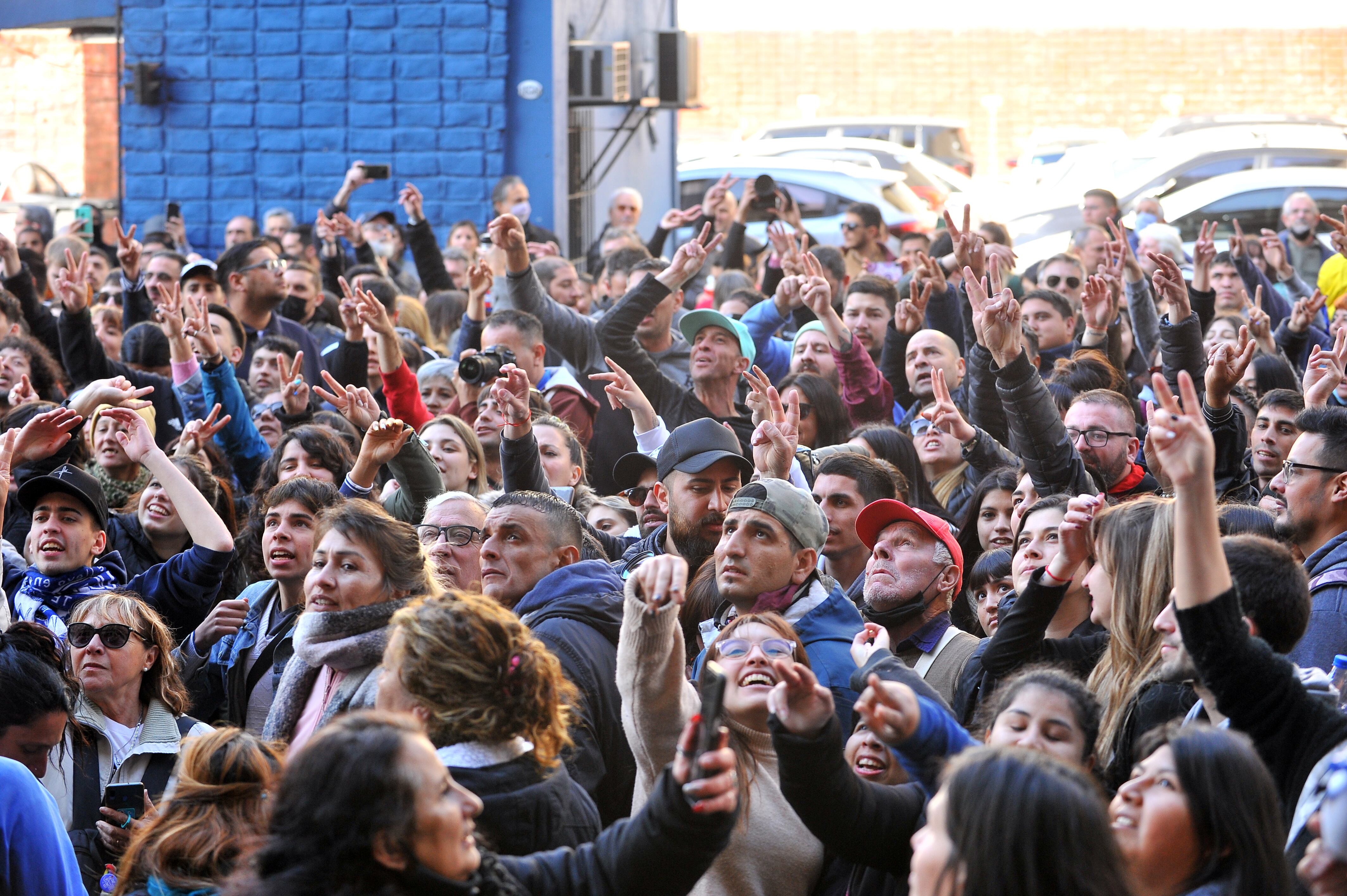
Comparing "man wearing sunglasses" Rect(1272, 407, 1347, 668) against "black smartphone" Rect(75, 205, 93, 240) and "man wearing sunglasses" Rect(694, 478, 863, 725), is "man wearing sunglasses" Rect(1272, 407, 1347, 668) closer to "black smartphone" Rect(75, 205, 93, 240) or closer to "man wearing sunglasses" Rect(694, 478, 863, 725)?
"man wearing sunglasses" Rect(694, 478, 863, 725)

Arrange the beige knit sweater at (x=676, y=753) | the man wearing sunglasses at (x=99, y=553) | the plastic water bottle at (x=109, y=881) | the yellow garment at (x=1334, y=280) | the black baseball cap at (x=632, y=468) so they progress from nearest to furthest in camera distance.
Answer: the beige knit sweater at (x=676, y=753), the plastic water bottle at (x=109, y=881), the man wearing sunglasses at (x=99, y=553), the black baseball cap at (x=632, y=468), the yellow garment at (x=1334, y=280)

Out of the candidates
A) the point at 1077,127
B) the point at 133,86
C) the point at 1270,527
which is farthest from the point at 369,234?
the point at 1077,127

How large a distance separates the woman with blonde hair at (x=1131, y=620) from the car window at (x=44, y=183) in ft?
45.9

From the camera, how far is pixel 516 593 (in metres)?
3.94

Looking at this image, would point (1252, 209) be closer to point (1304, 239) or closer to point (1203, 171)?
point (1203, 171)

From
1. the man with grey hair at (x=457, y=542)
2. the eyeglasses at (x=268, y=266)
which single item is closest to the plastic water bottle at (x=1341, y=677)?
the man with grey hair at (x=457, y=542)

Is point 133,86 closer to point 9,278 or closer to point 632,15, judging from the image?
point 9,278

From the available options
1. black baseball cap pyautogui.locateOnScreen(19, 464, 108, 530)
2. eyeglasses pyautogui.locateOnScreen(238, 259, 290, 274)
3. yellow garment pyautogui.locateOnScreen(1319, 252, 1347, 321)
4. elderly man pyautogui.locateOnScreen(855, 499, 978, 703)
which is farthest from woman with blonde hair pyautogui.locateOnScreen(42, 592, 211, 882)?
yellow garment pyautogui.locateOnScreen(1319, 252, 1347, 321)

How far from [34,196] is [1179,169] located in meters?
11.4

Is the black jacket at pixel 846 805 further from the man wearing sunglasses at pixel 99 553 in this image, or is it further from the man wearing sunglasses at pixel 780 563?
the man wearing sunglasses at pixel 99 553

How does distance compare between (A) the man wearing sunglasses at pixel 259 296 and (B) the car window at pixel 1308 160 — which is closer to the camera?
(A) the man wearing sunglasses at pixel 259 296

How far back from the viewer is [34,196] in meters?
14.8

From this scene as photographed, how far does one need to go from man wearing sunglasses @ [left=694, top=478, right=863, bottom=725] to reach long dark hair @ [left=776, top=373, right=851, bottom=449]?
2.12 meters

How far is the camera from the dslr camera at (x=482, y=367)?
6.05 metres
